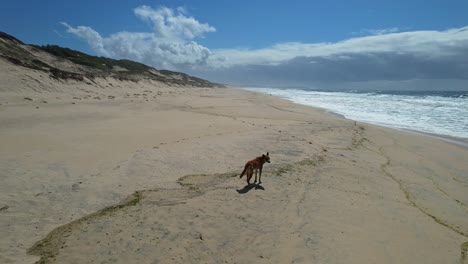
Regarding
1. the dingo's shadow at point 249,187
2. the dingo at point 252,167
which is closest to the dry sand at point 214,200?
the dingo's shadow at point 249,187

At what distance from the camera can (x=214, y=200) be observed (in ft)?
21.0

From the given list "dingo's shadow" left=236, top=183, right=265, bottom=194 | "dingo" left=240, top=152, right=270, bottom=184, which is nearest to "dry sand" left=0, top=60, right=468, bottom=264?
"dingo's shadow" left=236, top=183, right=265, bottom=194

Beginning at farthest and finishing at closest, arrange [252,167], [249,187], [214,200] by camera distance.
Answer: [252,167]
[249,187]
[214,200]

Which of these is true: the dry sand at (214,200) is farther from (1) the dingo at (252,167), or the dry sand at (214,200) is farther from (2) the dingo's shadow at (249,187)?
(1) the dingo at (252,167)

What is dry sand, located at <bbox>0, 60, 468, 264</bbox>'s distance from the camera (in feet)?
15.6

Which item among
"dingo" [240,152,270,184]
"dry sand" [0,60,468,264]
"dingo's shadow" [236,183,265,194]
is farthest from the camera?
"dingo" [240,152,270,184]

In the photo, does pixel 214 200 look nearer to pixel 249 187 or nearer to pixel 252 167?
pixel 249 187

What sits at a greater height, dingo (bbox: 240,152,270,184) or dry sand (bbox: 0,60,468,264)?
dingo (bbox: 240,152,270,184)

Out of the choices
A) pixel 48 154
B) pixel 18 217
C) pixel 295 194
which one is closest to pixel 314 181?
pixel 295 194

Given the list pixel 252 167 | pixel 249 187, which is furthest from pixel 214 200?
pixel 252 167

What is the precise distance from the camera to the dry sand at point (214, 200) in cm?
475

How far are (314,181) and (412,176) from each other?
12.7 feet

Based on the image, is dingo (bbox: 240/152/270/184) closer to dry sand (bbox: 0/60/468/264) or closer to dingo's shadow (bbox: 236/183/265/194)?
dingo's shadow (bbox: 236/183/265/194)

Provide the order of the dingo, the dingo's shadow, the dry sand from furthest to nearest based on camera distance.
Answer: the dingo, the dingo's shadow, the dry sand
